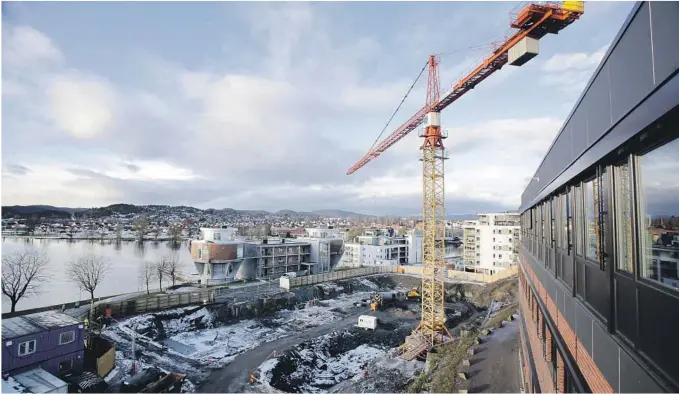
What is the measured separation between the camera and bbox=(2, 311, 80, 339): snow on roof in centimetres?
1748

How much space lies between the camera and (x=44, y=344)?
18.0 metres

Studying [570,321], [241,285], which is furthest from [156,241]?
[570,321]

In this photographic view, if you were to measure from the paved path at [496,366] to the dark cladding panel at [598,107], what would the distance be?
46.6 feet

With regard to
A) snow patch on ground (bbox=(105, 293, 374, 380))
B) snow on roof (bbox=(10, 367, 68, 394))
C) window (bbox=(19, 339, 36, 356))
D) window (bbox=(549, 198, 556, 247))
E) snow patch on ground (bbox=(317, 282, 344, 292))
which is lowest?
snow patch on ground (bbox=(105, 293, 374, 380))

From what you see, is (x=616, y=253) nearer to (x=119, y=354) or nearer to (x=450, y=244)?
(x=119, y=354)

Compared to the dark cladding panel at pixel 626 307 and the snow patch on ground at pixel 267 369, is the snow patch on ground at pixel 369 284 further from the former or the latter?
the dark cladding panel at pixel 626 307

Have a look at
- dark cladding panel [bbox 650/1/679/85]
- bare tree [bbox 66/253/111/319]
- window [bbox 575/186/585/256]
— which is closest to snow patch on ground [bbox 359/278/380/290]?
bare tree [bbox 66/253/111/319]

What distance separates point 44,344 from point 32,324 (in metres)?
1.42

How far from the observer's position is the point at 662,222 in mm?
2576

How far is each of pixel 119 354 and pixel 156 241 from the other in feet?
333

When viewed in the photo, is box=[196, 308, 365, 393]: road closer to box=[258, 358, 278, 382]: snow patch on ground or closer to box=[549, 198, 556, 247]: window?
box=[258, 358, 278, 382]: snow patch on ground

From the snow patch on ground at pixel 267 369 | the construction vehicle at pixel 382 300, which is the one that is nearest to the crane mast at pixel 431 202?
the construction vehicle at pixel 382 300

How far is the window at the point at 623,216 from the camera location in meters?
3.15

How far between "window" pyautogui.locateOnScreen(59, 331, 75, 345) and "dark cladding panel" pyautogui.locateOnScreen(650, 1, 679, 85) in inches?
945
